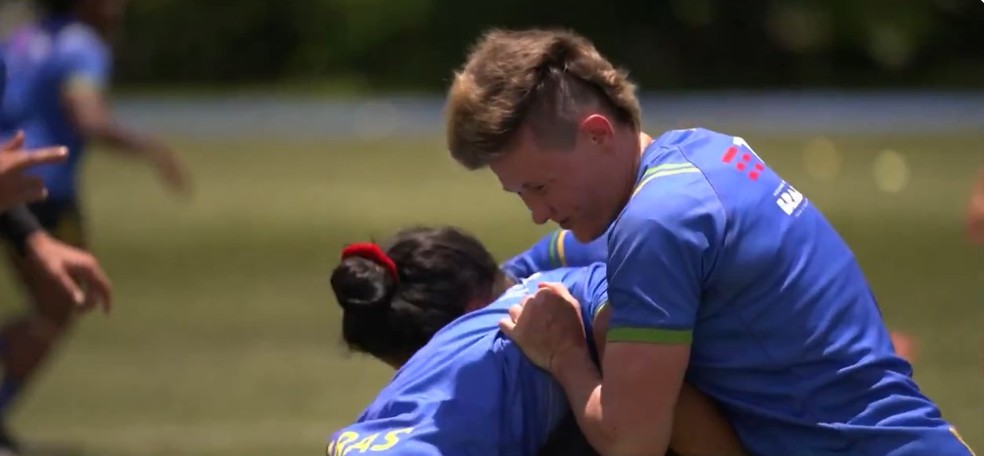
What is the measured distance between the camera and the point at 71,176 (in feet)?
26.5

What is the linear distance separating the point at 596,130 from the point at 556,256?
2.65ft

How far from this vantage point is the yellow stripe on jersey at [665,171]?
3.30 m

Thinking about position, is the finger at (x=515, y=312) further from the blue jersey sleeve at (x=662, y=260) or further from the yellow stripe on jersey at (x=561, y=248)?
the yellow stripe on jersey at (x=561, y=248)

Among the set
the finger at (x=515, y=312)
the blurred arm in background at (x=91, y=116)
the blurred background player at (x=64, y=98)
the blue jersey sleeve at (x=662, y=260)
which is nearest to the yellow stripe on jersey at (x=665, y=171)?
the blue jersey sleeve at (x=662, y=260)

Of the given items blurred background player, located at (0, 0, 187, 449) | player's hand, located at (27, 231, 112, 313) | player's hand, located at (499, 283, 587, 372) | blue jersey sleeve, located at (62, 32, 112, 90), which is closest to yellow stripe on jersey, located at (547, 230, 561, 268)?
player's hand, located at (499, 283, 587, 372)

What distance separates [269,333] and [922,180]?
7.69 meters

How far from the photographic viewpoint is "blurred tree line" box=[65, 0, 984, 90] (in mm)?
27312

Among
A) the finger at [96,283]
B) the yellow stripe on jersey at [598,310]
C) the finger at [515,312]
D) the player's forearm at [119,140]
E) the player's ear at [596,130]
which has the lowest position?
the player's forearm at [119,140]

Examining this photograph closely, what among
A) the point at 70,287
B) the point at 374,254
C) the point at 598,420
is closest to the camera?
the point at 598,420

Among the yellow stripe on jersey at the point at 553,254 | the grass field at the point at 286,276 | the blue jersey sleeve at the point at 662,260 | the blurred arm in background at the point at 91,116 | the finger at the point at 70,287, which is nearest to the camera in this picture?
the blue jersey sleeve at the point at 662,260

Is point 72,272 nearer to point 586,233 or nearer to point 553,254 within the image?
point 553,254

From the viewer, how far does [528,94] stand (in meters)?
3.34

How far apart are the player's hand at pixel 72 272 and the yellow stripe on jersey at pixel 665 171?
6.17ft

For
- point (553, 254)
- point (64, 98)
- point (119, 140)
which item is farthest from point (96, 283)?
point (119, 140)
